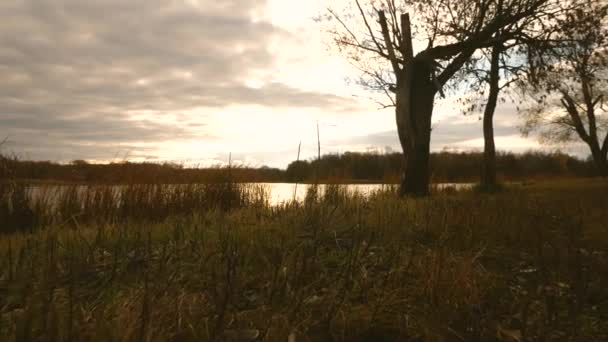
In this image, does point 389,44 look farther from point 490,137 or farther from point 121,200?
point 121,200

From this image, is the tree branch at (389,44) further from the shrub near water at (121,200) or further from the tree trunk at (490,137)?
the shrub near water at (121,200)

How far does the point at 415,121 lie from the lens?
11.8 m

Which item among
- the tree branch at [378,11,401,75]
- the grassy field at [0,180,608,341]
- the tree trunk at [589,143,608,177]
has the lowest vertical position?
the grassy field at [0,180,608,341]

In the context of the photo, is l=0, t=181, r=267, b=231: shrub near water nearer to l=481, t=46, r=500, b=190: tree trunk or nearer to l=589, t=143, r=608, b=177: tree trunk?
l=481, t=46, r=500, b=190: tree trunk

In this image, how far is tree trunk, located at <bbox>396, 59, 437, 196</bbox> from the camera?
11625 millimetres

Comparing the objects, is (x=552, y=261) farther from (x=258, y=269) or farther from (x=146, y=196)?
(x=146, y=196)

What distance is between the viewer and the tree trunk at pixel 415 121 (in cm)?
1162

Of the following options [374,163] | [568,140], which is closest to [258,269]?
[568,140]

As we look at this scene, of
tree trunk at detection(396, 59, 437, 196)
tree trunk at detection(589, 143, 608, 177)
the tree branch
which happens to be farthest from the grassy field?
tree trunk at detection(589, 143, 608, 177)

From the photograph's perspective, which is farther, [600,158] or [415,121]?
[600,158]

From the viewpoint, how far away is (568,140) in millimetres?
31531

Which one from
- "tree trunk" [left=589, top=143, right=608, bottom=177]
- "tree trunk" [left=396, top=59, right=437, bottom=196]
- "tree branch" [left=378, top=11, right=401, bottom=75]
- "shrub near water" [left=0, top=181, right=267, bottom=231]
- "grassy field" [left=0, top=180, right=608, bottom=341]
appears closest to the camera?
"grassy field" [left=0, top=180, right=608, bottom=341]

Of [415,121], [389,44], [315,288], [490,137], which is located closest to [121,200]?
[315,288]

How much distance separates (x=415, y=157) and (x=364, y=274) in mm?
9209
